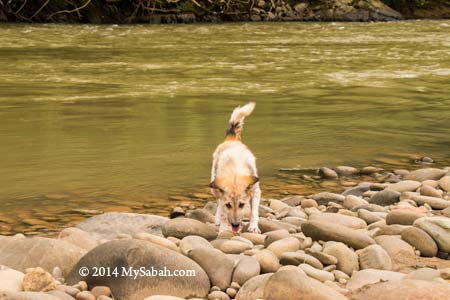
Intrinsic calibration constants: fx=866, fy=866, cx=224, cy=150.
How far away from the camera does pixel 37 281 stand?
4.39 metres

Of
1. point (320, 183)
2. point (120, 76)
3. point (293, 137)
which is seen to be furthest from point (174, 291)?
point (120, 76)

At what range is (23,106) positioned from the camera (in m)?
12.1

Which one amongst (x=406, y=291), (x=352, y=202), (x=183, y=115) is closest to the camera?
(x=406, y=291)

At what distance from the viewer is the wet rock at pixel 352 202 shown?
6.62 meters

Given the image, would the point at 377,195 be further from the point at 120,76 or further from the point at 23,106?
the point at 120,76

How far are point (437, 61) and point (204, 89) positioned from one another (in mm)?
6729

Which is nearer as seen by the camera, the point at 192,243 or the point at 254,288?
the point at 254,288

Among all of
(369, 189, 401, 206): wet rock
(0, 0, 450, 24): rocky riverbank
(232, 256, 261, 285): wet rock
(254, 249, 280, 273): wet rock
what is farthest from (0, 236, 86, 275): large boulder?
(0, 0, 450, 24): rocky riverbank

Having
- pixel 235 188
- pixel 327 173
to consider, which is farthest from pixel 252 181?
pixel 327 173

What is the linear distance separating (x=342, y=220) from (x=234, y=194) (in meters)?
0.80

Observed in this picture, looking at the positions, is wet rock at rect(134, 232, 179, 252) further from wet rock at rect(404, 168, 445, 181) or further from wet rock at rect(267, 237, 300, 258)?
wet rock at rect(404, 168, 445, 181)

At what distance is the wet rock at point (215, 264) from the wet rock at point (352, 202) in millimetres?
2024

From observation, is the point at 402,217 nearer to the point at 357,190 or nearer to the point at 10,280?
the point at 357,190

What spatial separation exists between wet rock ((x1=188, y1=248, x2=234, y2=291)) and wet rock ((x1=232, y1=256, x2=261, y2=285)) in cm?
3
